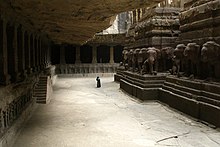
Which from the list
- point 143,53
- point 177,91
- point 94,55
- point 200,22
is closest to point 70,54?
point 94,55

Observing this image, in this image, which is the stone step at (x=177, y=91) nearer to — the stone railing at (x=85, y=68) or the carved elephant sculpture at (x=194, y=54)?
the carved elephant sculpture at (x=194, y=54)

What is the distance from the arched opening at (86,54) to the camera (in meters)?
28.6

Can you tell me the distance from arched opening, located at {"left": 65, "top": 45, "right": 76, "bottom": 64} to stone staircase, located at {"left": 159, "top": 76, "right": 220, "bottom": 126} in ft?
61.5

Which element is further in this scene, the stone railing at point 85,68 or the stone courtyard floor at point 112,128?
the stone railing at point 85,68

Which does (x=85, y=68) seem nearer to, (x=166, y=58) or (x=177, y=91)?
(x=166, y=58)

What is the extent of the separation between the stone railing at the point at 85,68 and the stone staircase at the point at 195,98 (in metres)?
16.9

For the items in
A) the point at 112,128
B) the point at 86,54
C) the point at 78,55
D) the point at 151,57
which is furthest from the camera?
the point at 86,54

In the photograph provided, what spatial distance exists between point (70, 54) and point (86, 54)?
1.80 metres

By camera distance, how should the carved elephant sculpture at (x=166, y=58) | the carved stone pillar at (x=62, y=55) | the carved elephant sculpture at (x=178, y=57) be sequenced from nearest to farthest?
the carved elephant sculpture at (x=178, y=57) → the carved elephant sculpture at (x=166, y=58) → the carved stone pillar at (x=62, y=55)

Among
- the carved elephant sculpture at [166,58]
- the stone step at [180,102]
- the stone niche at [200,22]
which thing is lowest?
the stone step at [180,102]

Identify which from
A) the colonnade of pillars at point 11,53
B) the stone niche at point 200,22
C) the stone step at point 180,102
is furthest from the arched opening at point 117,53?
Answer: the colonnade of pillars at point 11,53

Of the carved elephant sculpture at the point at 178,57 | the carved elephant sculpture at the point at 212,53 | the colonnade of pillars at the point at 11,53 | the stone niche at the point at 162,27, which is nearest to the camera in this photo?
the colonnade of pillars at the point at 11,53

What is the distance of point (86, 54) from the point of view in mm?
28891

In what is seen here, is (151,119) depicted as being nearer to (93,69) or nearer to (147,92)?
(147,92)
